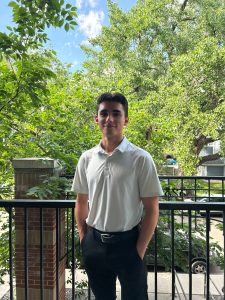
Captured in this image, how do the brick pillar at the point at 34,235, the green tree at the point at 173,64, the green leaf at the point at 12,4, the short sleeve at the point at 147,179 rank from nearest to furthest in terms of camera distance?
the short sleeve at the point at 147,179, the green leaf at the point at 12,4, the brick pillar at the point at 34,235, the green tree at the point at 173,64

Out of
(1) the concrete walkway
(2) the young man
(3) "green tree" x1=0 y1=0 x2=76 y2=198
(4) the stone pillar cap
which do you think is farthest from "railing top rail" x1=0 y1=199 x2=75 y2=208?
(1) the concrete walkway

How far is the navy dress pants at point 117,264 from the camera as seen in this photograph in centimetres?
157

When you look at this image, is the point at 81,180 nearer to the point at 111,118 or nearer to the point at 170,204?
the point at 111,118

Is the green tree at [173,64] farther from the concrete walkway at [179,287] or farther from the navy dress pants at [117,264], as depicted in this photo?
the navy dress pants at [117,264]

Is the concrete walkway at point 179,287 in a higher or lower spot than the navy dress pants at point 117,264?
lower

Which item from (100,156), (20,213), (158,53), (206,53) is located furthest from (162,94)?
(100,156)

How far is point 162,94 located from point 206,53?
6.55 feet

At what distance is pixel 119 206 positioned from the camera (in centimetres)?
156

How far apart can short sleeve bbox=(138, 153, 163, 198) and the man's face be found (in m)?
0.19

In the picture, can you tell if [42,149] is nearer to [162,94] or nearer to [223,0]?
[162,94]

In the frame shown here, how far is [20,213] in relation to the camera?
357 centimetres

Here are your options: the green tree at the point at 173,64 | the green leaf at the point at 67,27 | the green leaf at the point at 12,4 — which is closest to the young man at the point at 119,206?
the green leaf at the point at 67,27

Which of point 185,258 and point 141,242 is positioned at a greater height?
point 141,242

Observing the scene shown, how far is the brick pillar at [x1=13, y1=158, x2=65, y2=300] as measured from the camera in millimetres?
3445
